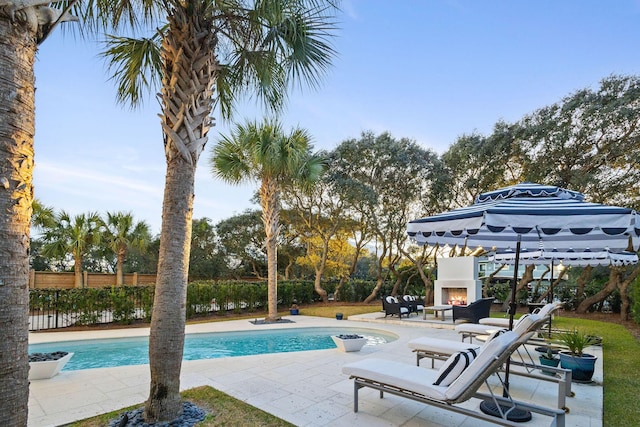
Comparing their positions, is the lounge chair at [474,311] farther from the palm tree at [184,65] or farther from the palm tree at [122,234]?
the palm tree at [122,234]

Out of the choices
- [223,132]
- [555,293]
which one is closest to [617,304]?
[555,293]

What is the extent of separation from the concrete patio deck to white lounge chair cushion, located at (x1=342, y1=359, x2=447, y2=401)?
44cm

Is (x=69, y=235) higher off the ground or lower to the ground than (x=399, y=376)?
higher

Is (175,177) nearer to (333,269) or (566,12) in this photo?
(566,12)

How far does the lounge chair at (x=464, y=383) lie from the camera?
322cm

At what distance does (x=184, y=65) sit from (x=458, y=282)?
520 inches

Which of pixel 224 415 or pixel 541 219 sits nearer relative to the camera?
pixel 541 219

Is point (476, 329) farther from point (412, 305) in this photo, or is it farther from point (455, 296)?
point (455, 296)

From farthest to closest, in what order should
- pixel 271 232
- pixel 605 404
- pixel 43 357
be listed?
pixel 271 232 < pixel 43 357 < pixel 605 404

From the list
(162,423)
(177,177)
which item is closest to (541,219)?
(177,177)

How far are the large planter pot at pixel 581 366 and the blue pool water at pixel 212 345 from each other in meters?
5.50

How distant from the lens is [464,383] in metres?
3.28

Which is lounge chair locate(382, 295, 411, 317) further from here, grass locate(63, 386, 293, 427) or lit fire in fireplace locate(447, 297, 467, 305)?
grass locate(63, 386, 293, 427)

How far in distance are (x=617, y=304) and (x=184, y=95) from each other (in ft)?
62.6
